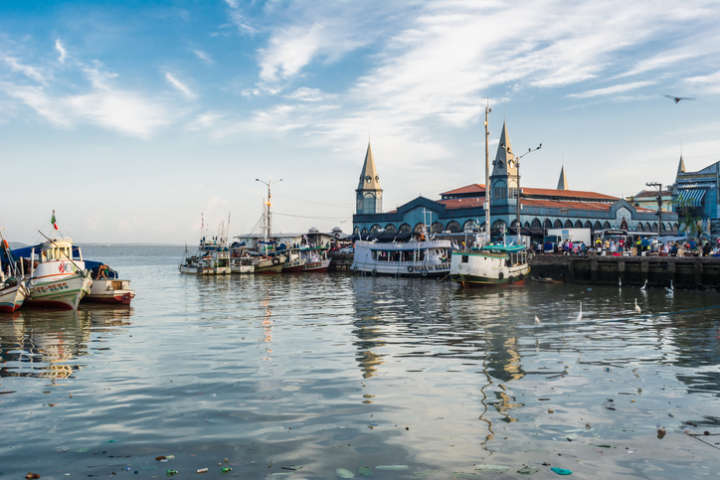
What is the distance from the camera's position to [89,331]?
87.7 ft

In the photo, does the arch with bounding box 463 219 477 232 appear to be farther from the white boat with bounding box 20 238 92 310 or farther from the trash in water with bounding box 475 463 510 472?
the trash in water with bounding box 475 463 510 472

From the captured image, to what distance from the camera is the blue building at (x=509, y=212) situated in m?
96.8

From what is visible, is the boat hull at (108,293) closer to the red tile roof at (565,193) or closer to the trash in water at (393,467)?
the trash in water at (393,467)

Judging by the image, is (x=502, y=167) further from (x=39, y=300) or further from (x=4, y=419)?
(x=4, y=419)

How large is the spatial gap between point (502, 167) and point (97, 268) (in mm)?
78898

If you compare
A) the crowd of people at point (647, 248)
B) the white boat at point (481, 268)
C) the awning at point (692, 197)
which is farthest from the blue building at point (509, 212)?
the white boat at point (481, 268)

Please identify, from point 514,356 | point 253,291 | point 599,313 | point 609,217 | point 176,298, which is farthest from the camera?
point 609,217

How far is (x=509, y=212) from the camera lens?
95188mm

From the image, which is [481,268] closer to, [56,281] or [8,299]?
[56,281]

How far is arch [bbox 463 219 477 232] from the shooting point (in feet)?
317

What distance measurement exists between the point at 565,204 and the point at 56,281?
88380 mm

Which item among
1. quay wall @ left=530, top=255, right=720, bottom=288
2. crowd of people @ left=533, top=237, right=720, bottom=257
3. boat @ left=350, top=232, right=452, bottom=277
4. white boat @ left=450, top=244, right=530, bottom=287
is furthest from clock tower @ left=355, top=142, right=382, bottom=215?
white boat @ left=450, top=244, right=530, bottom=287

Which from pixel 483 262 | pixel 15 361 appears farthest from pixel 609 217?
pixel 15 361

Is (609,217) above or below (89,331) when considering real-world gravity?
above
